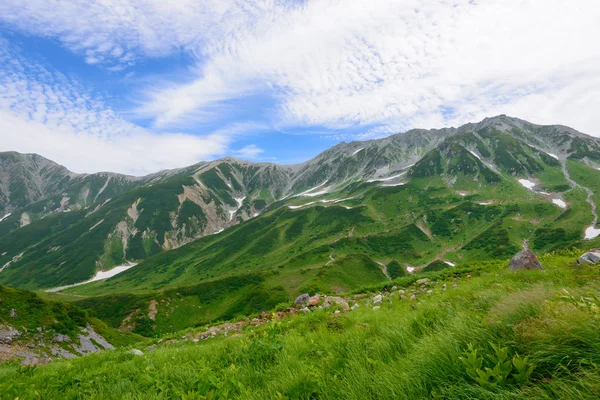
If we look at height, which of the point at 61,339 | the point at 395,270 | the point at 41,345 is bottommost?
the point at 395,270

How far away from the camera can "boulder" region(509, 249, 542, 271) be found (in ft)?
44.7

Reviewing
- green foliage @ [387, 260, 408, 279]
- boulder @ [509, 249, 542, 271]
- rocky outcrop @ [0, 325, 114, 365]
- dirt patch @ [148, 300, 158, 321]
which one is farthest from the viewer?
green foliage @ [387, 260, 408, 279]

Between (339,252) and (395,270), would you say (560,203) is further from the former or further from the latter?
(339,252)

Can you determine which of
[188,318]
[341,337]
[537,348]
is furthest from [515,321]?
[188,318]

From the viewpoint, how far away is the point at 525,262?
14.0 metres

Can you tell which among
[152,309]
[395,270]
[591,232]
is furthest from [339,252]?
[591,232]

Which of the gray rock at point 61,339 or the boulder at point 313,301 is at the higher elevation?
the boulder at point 313,301

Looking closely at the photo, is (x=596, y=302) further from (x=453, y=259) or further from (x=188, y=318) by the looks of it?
(x=453, y=259)

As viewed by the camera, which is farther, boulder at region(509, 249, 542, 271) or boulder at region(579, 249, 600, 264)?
boulder at region(509, 249, 542, 271)

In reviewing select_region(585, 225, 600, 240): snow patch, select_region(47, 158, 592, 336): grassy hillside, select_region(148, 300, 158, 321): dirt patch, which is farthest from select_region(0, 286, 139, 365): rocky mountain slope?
select_region(585, 225, 600, 240): snow patch

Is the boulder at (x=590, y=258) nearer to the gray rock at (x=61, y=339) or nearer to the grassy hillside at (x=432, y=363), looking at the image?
the grassy hillside at (x=432, y=363)

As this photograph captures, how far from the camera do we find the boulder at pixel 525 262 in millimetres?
13625

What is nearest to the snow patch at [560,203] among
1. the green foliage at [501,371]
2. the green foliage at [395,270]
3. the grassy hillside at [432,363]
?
the green foliage at [395,270]

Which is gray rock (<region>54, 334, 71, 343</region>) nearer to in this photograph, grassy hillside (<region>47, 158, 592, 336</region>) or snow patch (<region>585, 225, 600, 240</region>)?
grassy hillside (<region>47, 158, 592, 336</region>)
